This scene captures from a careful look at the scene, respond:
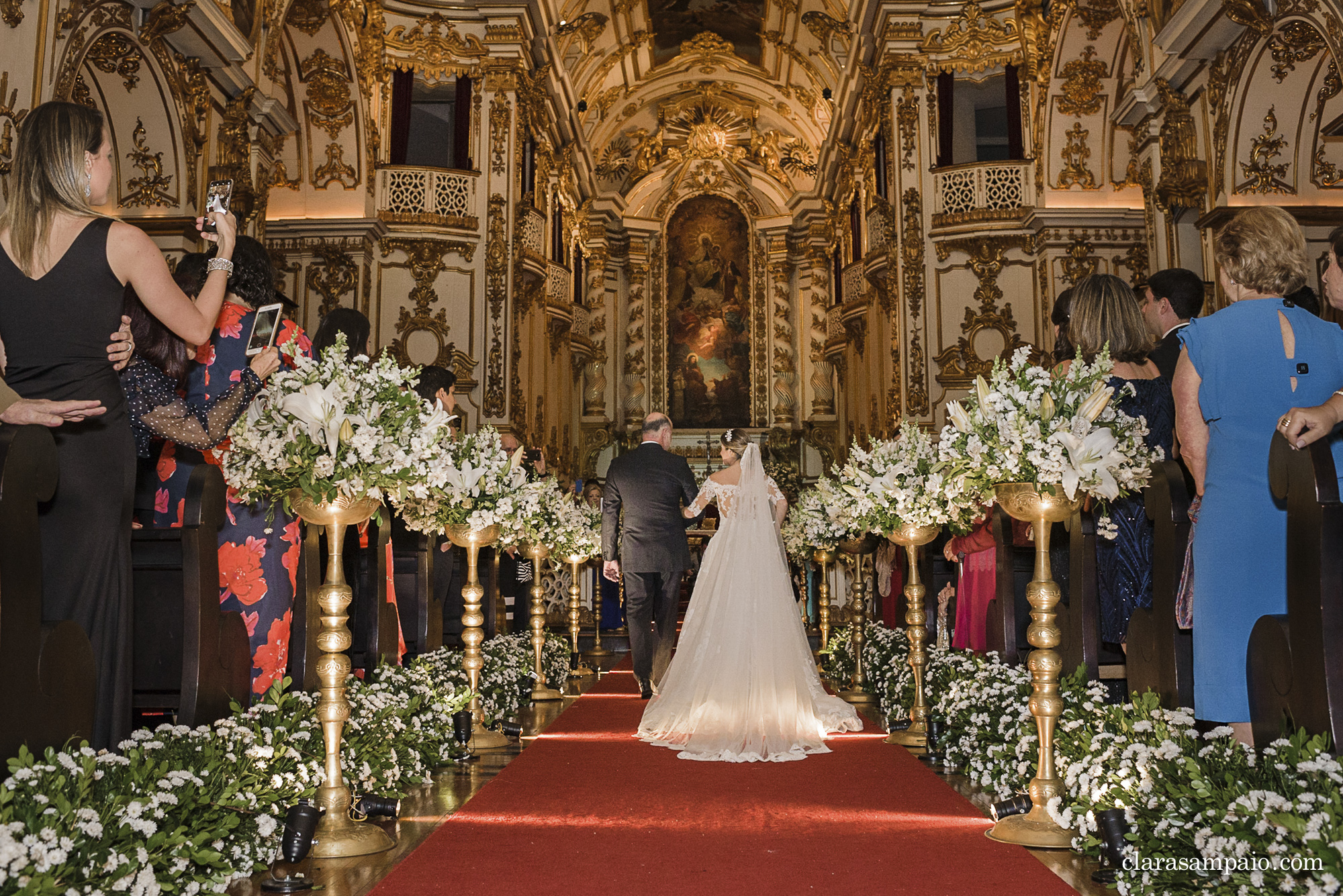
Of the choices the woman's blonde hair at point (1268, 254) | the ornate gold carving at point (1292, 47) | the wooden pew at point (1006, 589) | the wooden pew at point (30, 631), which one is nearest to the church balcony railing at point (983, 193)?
the ornate gold carving at point (1292, 47)

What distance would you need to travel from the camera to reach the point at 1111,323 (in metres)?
4.31

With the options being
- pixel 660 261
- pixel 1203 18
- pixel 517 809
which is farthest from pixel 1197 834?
pixel 660 261

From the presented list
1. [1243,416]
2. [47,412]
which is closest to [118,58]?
[47,412]

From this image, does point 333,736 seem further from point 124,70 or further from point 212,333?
point 124,70

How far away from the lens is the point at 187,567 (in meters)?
2.96

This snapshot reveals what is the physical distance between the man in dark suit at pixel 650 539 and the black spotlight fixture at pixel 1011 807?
447cm

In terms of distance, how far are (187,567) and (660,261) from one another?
859 inches

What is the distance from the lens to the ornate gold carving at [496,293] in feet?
45.1

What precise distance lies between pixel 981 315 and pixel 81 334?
12290 mm

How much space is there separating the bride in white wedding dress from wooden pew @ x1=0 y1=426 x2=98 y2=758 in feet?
11.0

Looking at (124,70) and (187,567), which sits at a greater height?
(124,70)

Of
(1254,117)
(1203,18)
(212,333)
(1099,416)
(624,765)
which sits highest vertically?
(1203,18)

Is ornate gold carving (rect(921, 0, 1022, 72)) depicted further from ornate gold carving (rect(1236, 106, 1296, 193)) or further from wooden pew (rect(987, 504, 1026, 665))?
wooden pew (rect(987, 504, 1026, 665))

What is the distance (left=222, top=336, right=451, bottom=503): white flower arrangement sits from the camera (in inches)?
133
